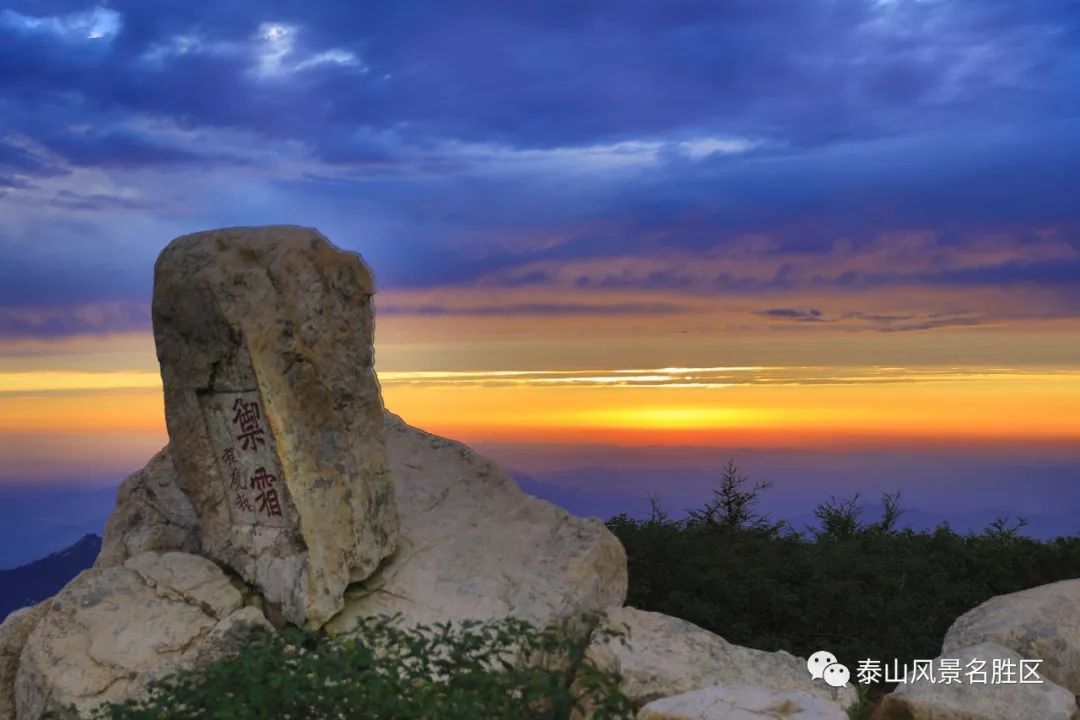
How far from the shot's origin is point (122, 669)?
8.38 meters

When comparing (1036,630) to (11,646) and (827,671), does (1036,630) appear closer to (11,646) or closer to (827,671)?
(827,671)

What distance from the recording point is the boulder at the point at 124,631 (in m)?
8.30

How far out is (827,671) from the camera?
8.95 metres

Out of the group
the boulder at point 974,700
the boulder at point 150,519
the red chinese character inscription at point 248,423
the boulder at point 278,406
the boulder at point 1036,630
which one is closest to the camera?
the boulder at point 974,700

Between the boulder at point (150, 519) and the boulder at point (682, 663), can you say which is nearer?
the boulder at point (682, 663)

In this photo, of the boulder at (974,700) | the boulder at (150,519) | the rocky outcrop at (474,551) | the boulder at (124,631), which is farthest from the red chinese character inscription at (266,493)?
the boulder at (974,700)

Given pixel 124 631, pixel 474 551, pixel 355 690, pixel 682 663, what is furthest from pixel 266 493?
pixel 682 663

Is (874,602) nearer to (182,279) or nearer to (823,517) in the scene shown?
(823,517)

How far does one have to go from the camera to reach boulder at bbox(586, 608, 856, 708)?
335 inches

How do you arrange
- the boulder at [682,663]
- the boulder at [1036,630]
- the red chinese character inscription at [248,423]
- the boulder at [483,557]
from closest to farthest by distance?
the boulder at [682,663] → the red chinese character inscription at [248,423] → the boulder at [483,557] → the boulder at [1036,630]

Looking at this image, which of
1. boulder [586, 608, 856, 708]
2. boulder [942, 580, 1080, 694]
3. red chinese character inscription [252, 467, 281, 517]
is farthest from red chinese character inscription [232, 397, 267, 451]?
boulder [942, 580, 1080, 694]

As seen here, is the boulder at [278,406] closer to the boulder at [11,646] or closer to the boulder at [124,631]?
the boulder at [124,631]

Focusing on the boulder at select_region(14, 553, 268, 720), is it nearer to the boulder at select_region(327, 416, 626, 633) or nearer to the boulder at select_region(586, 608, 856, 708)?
the boulder at select_region(327, 416, 626, 633)

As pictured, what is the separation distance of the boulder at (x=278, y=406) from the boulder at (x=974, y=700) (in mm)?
4277
